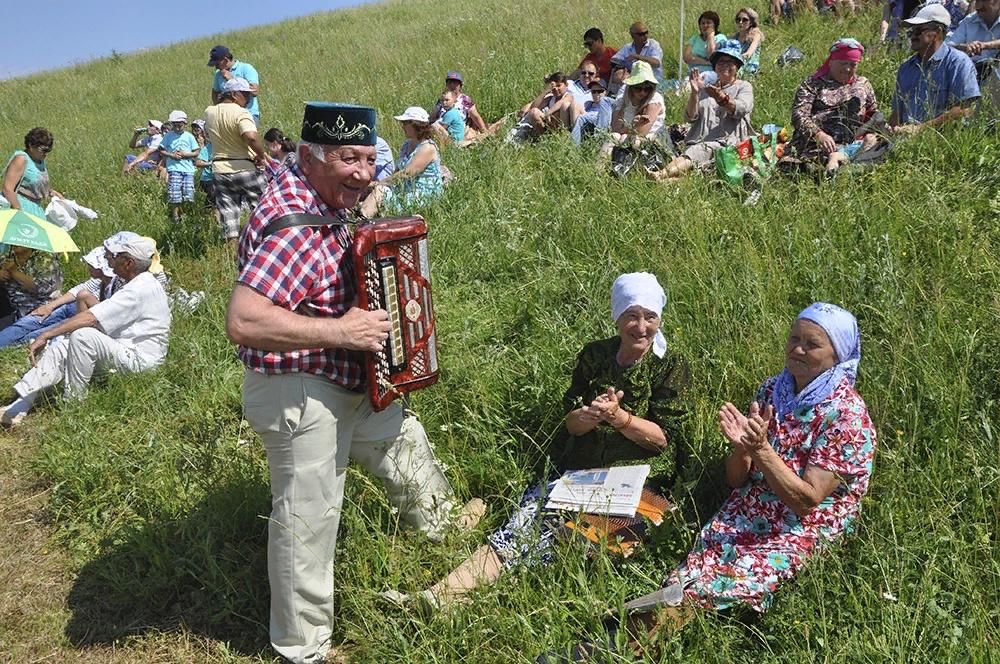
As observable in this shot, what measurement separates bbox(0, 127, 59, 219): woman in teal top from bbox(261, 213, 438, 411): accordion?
622cm

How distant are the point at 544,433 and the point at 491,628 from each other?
1.26 m

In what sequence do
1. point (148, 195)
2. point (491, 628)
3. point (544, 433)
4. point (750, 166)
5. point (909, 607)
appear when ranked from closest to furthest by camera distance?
point (909, 607), point (491, 628), point (544, 433), point (750, 166), point (148, 195)

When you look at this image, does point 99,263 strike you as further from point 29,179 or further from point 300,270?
point 300,270

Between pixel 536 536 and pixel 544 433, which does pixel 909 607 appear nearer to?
pixel 536 536

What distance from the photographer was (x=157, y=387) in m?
5.57

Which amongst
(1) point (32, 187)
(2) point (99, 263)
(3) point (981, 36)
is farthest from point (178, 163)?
(3) point (981, 36)

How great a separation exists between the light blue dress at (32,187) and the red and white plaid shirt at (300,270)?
246 inches

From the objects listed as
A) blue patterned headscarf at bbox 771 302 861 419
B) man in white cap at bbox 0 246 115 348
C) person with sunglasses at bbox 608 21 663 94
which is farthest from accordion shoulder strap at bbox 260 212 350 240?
person with sunglasses at bbox 608 21 663 94

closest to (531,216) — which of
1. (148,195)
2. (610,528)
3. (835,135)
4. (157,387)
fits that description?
(835,135)

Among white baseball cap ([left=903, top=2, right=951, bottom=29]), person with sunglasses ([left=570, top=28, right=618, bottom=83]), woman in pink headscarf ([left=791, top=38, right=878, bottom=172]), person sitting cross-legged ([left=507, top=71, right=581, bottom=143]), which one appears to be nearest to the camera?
white baseball cap ([left=903, top=2, right=951, bottom=29])

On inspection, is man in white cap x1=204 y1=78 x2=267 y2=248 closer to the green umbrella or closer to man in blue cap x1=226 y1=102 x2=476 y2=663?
the green umbrella

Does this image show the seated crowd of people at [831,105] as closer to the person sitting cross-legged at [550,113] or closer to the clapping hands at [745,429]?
the person sitting cross-legged at [550,113]

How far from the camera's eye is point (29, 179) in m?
8.45

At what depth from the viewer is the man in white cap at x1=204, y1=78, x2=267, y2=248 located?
821cm
